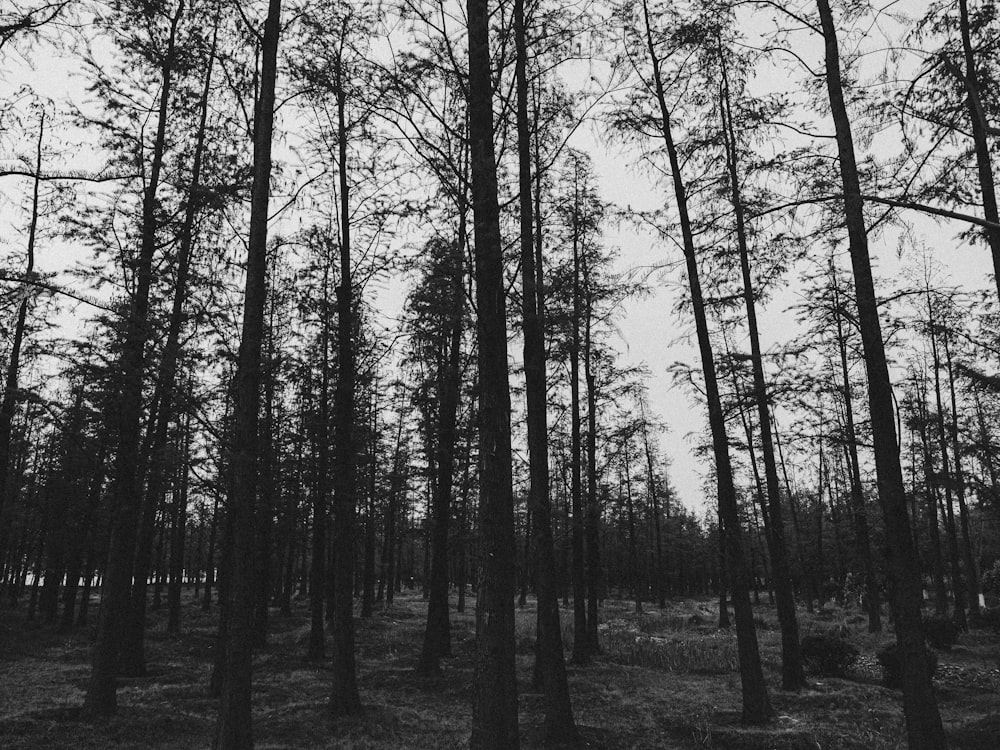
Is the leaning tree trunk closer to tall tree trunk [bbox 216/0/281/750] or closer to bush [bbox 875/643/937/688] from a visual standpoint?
bush [bbox 875/643/937/688]

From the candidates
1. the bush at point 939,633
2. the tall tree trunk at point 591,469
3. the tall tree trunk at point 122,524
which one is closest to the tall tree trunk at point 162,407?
the tall tree trunk at point 122,524

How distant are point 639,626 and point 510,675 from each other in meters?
26.5

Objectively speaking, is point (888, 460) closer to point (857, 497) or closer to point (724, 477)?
point (724, 477)

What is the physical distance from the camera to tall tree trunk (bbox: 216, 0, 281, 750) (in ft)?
23.2

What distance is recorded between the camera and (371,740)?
32.1ft

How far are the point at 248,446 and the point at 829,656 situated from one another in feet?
50.1

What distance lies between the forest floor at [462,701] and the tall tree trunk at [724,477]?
0.61 m

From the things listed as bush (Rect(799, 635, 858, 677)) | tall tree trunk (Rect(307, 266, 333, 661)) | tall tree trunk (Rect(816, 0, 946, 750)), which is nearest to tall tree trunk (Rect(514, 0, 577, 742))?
tall tree trunk (Rect(816, 0, 946, 750))

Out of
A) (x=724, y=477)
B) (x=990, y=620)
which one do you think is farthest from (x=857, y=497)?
(x=724, y=477)

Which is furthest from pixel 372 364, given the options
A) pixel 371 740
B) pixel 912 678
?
pixel 912 678

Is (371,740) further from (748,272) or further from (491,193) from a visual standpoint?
(748,272)

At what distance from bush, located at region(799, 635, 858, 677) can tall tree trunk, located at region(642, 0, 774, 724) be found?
492 centimetres

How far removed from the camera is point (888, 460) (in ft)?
25.9

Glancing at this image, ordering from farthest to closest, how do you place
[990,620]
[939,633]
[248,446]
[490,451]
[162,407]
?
[990,620]
[939,633]
[162,407]
[248,446]
[490,451]
